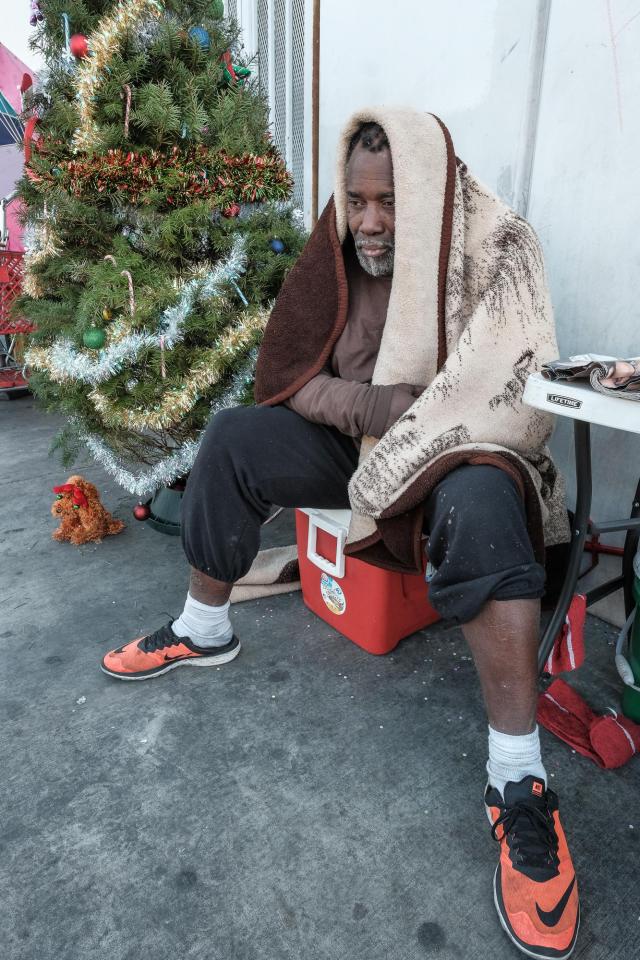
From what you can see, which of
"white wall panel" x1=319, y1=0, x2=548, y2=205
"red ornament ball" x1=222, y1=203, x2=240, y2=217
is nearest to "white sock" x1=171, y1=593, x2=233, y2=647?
"red ornament ball" x1=222, y1=203, x2=240, y2=217

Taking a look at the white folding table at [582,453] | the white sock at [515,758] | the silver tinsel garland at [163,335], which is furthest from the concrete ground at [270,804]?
the silver tinsel garland at [163,335]

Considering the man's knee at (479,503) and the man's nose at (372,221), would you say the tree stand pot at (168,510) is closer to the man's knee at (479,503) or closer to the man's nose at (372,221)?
the man's nose at (372,221)

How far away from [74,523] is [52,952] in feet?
5.69

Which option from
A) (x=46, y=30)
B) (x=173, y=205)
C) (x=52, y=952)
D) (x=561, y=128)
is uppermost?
(x=46, y=30)

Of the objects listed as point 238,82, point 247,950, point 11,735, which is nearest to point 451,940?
point 247,950

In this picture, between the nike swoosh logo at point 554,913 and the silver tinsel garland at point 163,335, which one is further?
the silver tinsel garland at point 163,335

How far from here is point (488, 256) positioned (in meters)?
1.46

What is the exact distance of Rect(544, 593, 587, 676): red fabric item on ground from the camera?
1.43m

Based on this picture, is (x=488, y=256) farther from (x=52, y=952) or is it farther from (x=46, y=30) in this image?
(x=46, y=30)

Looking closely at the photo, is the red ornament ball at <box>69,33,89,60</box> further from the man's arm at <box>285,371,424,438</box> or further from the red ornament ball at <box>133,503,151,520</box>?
the red ornament ball at <box>133,503,151,520</box>

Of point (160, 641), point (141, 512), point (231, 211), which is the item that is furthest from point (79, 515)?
point (231, 211)

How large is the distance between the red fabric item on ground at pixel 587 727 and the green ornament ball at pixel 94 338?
1760 millimetres

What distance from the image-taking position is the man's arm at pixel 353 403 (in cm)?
150

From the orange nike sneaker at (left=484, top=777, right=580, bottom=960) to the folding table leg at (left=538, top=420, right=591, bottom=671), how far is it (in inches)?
12.0
